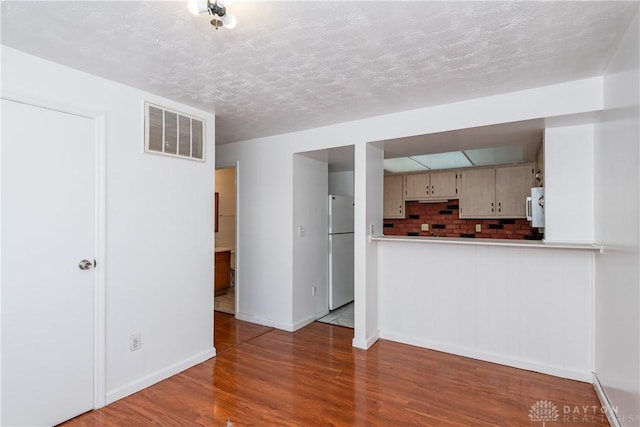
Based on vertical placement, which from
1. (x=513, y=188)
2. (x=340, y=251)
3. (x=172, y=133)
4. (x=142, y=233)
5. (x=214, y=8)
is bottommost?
(x=340, y=251)

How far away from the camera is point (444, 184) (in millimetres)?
5355

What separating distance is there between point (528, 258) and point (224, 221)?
15.9 ft

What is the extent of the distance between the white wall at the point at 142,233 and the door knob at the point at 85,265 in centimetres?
7

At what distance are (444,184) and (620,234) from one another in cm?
351

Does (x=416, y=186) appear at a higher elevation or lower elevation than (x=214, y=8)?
lower

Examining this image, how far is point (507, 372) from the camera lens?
277cm

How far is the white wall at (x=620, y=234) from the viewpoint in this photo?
5.43ft

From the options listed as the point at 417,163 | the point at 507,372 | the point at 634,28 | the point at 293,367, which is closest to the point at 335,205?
the point at 417,163

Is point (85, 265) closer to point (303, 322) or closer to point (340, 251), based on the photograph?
point (303, 322)

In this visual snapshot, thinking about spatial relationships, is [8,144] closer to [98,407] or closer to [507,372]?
[98,407]

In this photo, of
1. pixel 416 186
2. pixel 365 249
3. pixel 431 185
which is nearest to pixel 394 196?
pixel 416 186

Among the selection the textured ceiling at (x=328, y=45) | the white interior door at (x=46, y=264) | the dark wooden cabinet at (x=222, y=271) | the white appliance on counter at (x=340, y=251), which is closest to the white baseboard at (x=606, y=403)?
the textured ceiling at (x=328, y=45)

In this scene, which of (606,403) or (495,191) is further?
(495,191)

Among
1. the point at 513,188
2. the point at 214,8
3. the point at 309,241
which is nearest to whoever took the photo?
the point at 214,8
